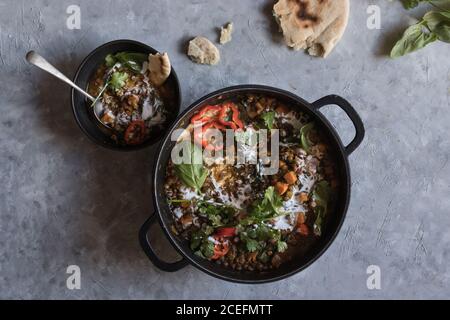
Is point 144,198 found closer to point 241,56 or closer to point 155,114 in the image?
point 155,114

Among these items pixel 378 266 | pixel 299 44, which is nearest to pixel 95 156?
pixel 299 44

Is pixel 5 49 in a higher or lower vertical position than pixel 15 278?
higher

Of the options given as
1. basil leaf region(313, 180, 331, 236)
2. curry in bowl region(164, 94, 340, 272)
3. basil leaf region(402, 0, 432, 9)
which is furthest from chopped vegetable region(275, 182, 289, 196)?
basil leaf region(402, 0, 432, 9)

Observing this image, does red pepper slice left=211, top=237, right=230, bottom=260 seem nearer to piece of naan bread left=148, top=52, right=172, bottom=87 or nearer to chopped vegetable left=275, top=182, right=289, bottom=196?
chopped vegetable left=275, top=182, right=289, bottom=196

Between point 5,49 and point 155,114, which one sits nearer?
point 155,114

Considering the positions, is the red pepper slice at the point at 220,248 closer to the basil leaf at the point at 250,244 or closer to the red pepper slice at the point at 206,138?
the basil leaf at the point at 250,244

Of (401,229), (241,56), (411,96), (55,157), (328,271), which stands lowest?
(328,271)

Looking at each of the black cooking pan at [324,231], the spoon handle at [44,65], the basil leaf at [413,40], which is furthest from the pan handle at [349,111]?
the spoon handle at [44,65]
